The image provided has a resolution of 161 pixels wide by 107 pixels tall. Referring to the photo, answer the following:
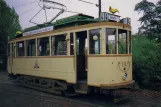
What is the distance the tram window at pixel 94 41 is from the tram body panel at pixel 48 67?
3.85ft

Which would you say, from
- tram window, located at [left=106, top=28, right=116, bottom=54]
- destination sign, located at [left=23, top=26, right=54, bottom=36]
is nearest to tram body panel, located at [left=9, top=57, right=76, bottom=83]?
destination sign, located at [left=23, top=26, right=54, bottom=36]

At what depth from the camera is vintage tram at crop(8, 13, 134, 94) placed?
845 centimetres

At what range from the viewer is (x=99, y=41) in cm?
860

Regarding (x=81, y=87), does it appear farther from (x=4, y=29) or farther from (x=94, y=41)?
(x=4, y=29)

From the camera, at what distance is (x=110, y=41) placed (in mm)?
8664

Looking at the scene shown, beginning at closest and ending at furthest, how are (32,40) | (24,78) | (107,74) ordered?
(107,74)
(32,40)
(24,78)

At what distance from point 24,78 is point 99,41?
256 inches

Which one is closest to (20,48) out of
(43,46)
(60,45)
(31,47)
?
(31,47)

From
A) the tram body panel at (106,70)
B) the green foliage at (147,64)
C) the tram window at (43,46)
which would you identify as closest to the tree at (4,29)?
the tram window at (43,46)

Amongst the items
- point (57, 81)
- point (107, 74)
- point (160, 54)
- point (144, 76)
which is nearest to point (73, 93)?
point (57, 81)

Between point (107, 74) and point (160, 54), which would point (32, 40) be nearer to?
point (107, 74)

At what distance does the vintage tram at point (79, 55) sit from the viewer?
845 cm

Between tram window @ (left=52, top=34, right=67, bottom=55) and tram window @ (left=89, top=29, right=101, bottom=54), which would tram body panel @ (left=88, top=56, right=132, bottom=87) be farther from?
tram window @ (left=52, top=34, right=67, bottom=55)

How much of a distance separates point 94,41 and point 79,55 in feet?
4.89
